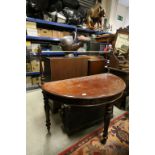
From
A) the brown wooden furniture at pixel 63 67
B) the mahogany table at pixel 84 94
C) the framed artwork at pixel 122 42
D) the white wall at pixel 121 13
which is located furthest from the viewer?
the white wall at pixel 121 13

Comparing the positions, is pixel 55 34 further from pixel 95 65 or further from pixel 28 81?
pixel 95 65

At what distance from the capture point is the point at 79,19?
2.88 metres

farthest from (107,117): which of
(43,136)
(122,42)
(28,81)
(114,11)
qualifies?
(114,11)

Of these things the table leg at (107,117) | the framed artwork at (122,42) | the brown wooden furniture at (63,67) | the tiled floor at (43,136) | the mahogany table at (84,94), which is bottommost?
the tiled floor at (43,136)

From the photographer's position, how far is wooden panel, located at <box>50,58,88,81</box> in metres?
1.50

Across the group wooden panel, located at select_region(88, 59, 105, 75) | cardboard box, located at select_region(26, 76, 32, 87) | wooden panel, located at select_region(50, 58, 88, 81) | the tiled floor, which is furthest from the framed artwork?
cardboard box, located at select_region(26, 76, 32, 87)

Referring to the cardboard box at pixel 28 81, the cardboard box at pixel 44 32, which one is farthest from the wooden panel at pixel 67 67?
the cardboard box at pixel 44 32

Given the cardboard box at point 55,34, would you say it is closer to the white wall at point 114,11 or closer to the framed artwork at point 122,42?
the framed artwork at point 122,42

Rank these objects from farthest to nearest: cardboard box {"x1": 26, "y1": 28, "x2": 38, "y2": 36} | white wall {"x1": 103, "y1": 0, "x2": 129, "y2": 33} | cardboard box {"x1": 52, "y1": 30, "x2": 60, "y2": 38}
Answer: white wall {"x1": 103, "y1": 0, "x2": 129, "y2": 33} → cardboard box {"x1": 52, "y1": 30, "x2": 60, "y2": 38} → cardboard box {"x1": 26, "y1": 28, "x2": 38, "y2": 36}

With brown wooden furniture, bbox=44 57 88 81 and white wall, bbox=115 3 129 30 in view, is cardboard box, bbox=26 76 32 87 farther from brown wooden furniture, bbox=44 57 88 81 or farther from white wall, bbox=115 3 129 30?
white wall, bbox=115 3 129 30

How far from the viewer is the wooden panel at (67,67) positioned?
1498 mm

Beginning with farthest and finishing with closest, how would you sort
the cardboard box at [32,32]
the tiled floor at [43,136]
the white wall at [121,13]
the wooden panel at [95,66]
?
the white wall at [121,13], the cardboard box at [32,32], the wooden panel at [95,66], the tiled floor at [43,136]
